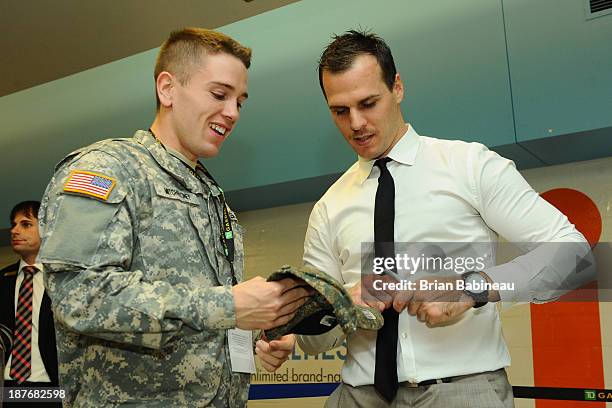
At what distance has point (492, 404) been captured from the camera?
1399mm

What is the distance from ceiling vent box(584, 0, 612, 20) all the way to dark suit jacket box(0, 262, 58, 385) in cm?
241

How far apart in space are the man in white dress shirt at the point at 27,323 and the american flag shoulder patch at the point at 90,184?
1.57 m

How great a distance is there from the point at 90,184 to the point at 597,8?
1734mm

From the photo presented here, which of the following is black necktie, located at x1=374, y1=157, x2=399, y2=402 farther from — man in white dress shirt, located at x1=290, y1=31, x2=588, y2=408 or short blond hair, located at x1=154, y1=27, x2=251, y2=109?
short blond hair, located at x1=154, y1=27, x2=251, y2=109

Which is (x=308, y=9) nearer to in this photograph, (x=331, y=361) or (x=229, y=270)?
(x=331, y=361)

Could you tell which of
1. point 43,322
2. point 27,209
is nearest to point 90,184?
point 43,322

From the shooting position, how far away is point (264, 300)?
126 centimetres

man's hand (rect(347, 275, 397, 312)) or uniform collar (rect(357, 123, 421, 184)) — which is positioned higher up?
uniform collar (rect(357, 123, 421, 184))

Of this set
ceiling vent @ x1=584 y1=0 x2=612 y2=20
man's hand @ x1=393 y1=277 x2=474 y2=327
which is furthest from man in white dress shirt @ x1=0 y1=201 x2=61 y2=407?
ceiling vent @ x1=584 y1=0 x2=612 y2=20

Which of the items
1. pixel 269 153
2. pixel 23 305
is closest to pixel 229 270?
pixel 269 153

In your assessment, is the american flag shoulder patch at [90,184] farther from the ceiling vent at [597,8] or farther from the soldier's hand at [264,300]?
the ceiling vent at [597,8]

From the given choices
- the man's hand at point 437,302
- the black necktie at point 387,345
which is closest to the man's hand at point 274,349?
the black necktie at point 387,345

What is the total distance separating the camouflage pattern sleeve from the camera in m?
1.18

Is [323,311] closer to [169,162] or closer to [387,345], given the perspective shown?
[387,345]
